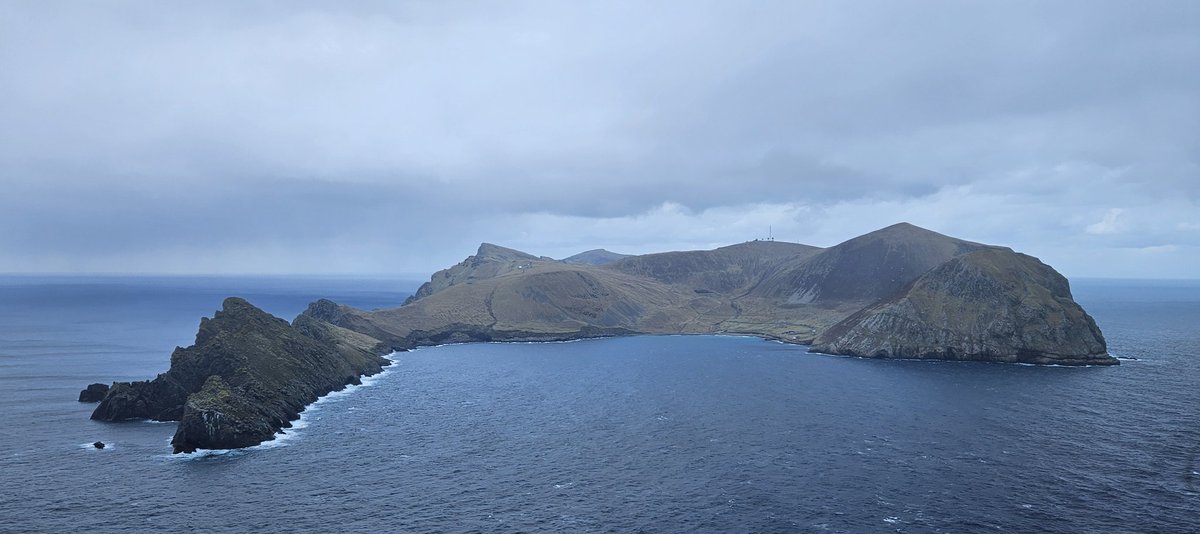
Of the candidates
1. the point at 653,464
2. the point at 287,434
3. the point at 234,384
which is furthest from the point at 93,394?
the point at 653,464

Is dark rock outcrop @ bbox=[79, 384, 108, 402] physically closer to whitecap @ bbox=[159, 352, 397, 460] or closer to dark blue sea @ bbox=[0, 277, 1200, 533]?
dark blue sea @ bbox=[0, 277, 1200, 533]

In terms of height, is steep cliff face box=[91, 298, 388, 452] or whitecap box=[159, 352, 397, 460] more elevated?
steep cliff face box=[91, 298, 388, 452]

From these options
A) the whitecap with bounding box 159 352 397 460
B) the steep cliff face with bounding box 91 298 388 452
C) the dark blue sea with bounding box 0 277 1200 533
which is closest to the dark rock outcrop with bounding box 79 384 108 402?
A: the dark blue sea with bounding box 0 277 1200 533

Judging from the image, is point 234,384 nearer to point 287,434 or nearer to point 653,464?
point 287,434

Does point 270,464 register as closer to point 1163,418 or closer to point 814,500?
point 814,500

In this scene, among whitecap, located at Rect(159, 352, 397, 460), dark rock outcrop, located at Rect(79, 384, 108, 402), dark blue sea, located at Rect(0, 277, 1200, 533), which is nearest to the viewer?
dark blue sea, located at Rect(0, 277, 1200, 533)

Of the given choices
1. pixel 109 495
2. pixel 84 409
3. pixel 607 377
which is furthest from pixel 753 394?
pixel 84 409

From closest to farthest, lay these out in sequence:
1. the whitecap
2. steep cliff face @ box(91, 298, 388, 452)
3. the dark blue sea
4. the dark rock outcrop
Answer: the dark blue sea, the whitecap, steep cliff face @ box(91, 298, 388, 452), the dark rock outcrop
